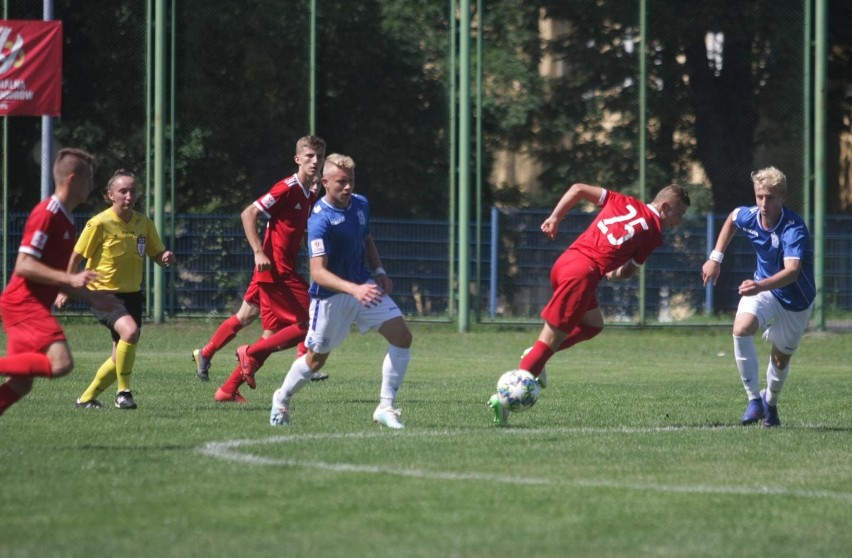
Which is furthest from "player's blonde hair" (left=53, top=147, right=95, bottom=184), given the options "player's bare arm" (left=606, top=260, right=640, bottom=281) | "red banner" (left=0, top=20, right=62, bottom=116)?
"red banner" (left=0, top=20, right=62, bottom=116)

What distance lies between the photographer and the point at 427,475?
22.7ft

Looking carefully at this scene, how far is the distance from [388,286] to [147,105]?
44.2 ft

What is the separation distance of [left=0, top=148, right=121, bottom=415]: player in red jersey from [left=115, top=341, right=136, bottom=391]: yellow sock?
7.14 ft

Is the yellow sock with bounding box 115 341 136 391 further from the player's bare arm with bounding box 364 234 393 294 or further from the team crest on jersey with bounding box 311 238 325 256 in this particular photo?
the team crest on jersey with bounding box 311 238 325 256

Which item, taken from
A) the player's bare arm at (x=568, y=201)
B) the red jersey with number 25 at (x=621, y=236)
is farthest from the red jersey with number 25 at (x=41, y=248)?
the red jersey with number 25 at (x=621, y=236)

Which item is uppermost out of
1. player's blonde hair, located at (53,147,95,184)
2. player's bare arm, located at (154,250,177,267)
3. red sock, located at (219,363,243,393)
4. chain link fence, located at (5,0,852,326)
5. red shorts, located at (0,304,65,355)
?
chain link fence, located at (5,0,852,326)

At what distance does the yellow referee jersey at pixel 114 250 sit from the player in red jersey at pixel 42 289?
2.79 meters

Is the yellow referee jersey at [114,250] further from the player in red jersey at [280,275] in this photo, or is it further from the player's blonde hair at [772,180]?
the player's blonde hair at [772,180]

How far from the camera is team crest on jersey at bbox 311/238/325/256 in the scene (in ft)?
28.6

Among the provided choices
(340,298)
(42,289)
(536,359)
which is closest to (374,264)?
(340,298)

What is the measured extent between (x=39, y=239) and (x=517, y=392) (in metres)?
3.09

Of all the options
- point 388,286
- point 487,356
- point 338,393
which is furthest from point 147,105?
point 388,286

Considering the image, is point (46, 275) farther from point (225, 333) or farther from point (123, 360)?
point (225, 333)

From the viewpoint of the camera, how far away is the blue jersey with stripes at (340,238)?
878cm
